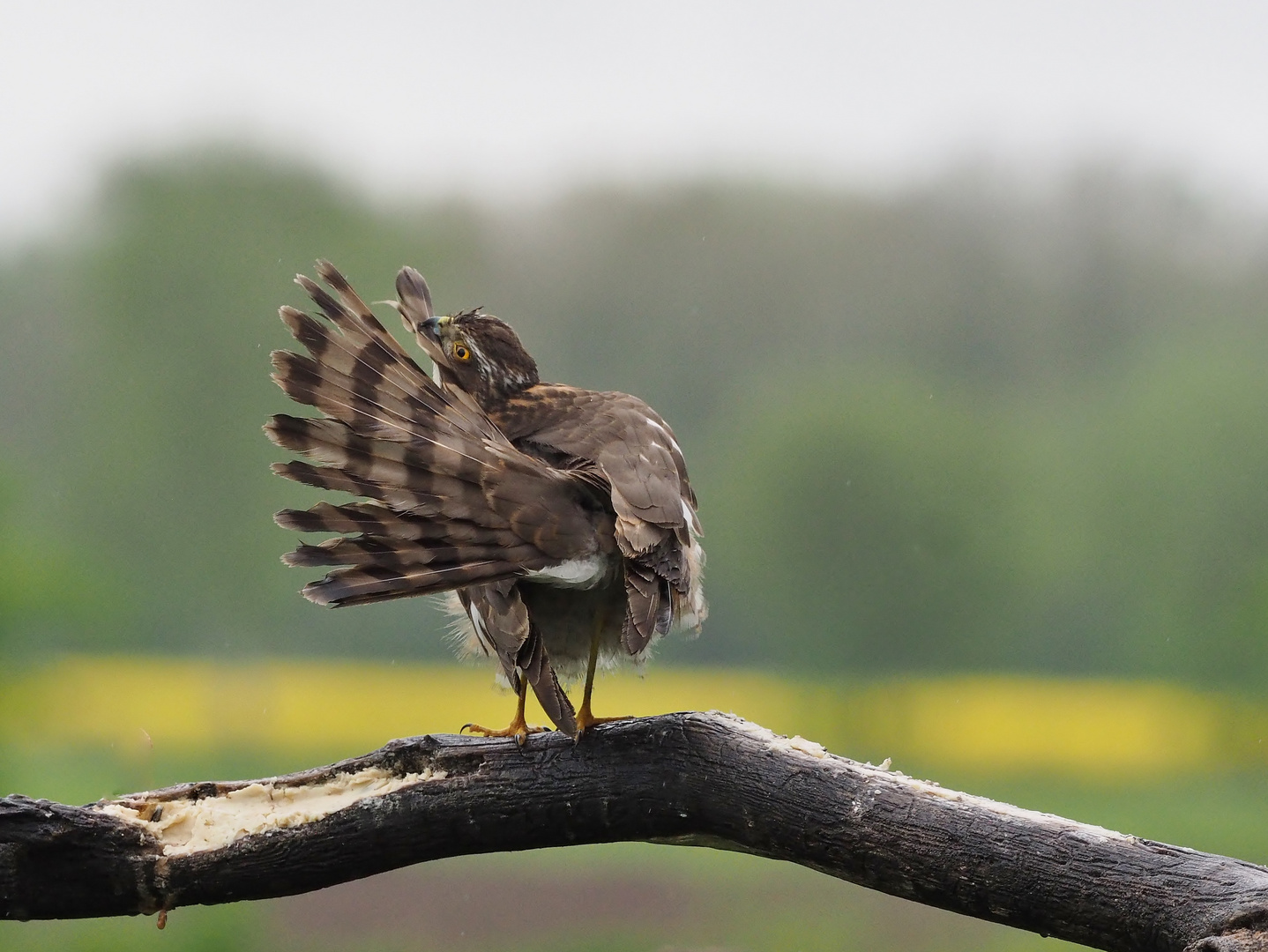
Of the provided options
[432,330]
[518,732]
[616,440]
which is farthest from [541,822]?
[432,330]

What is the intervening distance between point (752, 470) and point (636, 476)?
26.1 feet

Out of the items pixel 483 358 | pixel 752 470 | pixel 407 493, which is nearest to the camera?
pixel 407 493

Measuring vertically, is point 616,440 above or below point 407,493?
above

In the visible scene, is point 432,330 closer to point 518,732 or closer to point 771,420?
point 518,732

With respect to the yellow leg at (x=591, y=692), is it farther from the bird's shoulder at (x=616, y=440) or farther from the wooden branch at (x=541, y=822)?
the bird's shoulder at (x=616, y=440)

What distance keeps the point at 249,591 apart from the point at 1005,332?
24.9 ft

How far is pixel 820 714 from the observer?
10148 millimetres

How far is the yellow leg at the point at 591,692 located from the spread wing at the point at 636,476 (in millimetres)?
192

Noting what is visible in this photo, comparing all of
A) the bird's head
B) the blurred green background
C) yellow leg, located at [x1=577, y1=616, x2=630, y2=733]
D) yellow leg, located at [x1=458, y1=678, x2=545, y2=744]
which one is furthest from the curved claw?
the blurred green background

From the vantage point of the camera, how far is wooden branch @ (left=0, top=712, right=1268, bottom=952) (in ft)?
7.13

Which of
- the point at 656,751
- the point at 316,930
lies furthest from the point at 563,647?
the point at 316,930

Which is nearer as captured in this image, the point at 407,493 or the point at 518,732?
the point at 407,493

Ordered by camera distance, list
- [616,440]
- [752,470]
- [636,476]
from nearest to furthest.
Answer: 1. [636,476]
2. [616,440]
3. [752,470]

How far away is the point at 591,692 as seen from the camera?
2.63 meters
